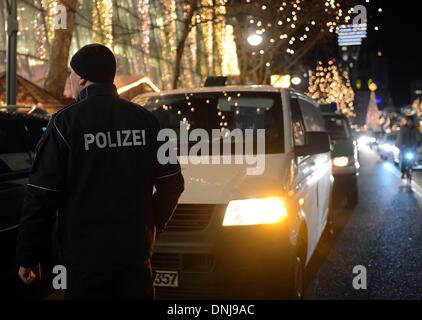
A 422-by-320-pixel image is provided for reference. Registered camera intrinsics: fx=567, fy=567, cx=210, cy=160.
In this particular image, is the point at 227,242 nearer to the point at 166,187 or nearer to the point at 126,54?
the point at 166,187

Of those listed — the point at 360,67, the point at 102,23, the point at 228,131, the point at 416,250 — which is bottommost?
the point at 416,250

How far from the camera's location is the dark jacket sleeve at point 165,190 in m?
3.02

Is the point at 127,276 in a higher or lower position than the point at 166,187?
lower

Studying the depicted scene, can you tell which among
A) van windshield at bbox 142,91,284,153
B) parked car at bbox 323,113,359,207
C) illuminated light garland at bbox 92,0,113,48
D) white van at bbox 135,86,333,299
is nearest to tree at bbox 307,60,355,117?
illuminated light garland at bbox 92,0,113,48

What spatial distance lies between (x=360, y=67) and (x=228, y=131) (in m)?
192

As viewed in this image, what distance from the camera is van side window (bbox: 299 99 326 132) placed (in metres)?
6.27

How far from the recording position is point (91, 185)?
2695 mm

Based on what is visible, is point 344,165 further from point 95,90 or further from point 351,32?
point 351,32

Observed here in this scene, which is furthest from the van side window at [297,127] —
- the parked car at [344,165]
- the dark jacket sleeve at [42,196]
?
the parked car at [344,165]

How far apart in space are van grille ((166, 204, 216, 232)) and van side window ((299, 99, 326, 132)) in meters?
2.23

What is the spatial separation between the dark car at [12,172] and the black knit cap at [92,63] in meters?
1.72

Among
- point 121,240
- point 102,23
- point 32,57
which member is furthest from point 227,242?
point 102,23

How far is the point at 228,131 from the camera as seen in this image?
5.27m

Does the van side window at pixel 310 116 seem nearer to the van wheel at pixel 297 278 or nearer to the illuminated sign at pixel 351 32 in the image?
the van wheel at pixel 297 278
